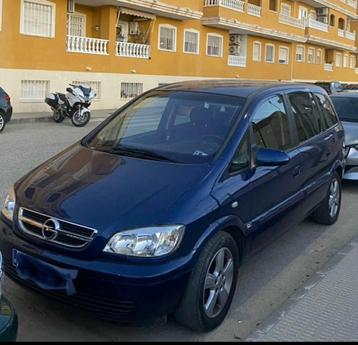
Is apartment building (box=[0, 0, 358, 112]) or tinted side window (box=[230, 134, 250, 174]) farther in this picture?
apartment building (box=[0, 0, 358, 112])

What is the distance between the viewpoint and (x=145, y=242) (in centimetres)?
286

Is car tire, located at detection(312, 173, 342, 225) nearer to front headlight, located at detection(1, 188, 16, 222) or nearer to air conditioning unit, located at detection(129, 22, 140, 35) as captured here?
front headlight, located at detection(1, 188, 16, 222)

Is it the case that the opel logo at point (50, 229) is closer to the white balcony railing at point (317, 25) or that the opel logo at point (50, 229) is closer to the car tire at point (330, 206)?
the car tire at point (330, 206)

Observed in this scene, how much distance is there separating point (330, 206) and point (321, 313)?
7.93 feet

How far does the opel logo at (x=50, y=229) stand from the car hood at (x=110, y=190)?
47 mm

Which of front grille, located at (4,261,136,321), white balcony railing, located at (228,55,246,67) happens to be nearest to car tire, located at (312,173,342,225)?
front grille, located at (4,261,136,321)

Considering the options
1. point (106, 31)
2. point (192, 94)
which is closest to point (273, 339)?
point (192, 94)

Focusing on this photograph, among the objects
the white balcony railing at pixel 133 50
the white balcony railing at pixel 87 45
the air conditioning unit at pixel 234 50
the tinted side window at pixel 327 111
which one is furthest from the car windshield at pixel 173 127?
the air conditioning unit at pixel 234 50

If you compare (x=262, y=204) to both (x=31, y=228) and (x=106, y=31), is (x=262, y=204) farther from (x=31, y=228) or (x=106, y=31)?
(x=106, y=31)

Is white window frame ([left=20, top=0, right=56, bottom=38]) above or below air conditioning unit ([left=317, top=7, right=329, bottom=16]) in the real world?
below

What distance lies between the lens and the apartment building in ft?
55.2

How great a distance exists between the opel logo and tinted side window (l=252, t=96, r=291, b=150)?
67.7 inches

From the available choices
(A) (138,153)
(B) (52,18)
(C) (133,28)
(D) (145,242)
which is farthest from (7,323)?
(C) (133,28)

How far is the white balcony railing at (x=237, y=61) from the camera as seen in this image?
92.2 ft
